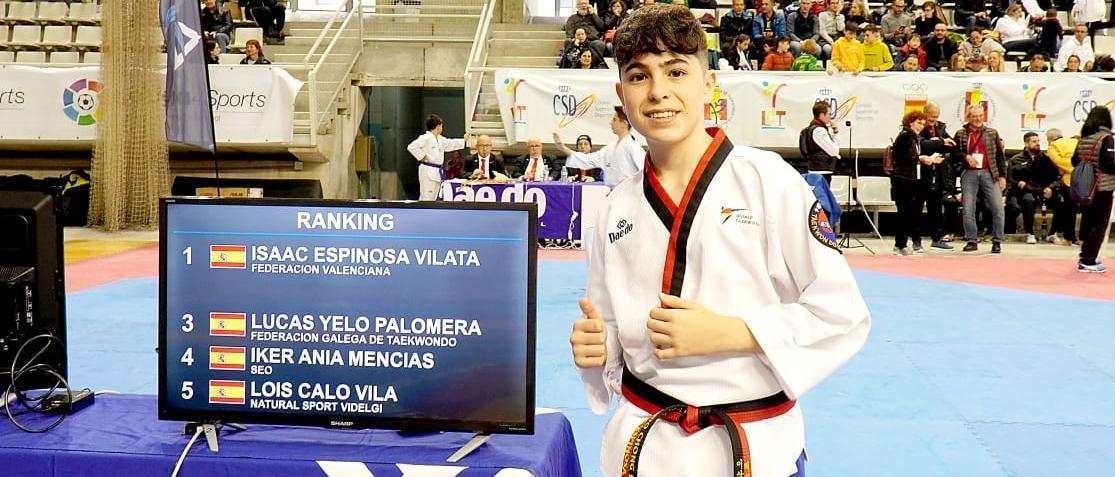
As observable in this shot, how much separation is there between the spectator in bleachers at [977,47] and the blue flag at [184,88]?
12790 mm

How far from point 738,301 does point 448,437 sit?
850 millimetres

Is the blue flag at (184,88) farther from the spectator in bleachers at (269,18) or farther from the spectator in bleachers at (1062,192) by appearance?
the spectator in bleachers at (269,18)

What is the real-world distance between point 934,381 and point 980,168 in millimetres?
7768

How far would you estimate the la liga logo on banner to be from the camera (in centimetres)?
1477

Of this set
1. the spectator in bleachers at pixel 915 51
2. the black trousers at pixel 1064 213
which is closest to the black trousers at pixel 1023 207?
the black trousers at pixel 1064 213

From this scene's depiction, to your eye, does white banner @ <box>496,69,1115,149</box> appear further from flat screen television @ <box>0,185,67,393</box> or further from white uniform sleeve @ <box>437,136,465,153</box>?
flat screen television @ <box>0,185,67,393</box>

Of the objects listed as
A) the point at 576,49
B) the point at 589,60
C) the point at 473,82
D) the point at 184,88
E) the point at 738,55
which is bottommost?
the point at 184,88

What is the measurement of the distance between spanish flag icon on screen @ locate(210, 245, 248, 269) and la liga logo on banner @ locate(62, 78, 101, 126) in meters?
14.0

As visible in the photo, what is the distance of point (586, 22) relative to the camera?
56.4 feet

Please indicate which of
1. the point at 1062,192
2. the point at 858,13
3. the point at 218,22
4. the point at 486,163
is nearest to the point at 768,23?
the point at 858,13

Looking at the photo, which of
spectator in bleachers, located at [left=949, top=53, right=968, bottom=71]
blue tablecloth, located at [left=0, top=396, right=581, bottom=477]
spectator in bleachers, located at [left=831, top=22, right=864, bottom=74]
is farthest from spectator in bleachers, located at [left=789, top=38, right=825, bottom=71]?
blue tablecloth, located at [left=0, top=396, right=581, bottom=477]

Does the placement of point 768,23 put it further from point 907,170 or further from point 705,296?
point 705,296

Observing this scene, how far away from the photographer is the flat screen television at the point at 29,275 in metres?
2.54

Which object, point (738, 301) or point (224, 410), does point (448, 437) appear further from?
point (738, 301)
